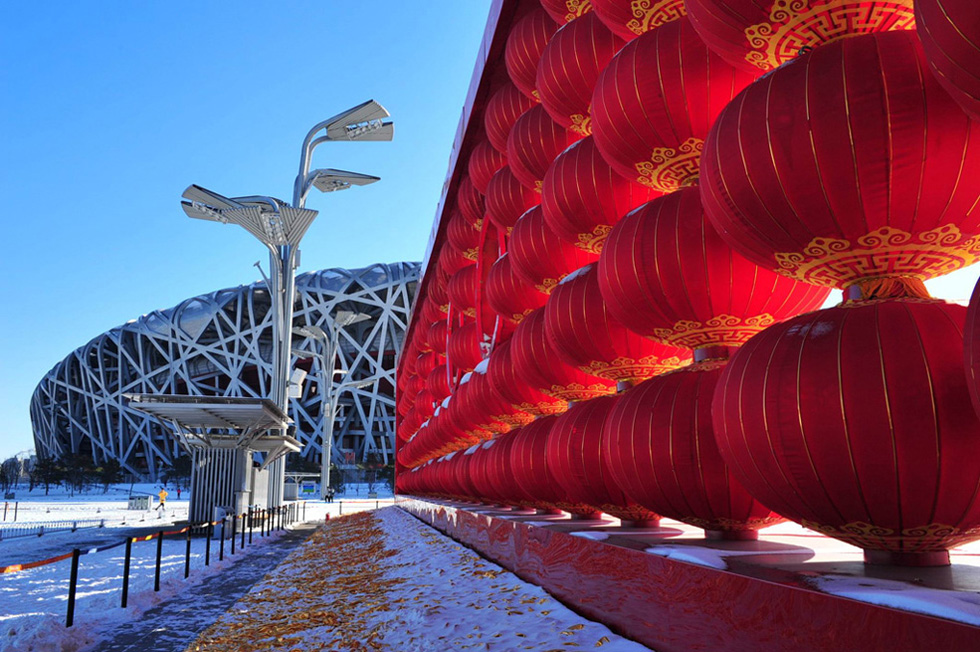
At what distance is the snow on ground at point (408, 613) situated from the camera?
396cm

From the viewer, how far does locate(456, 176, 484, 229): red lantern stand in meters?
11.0

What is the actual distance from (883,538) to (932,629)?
0.68 metres

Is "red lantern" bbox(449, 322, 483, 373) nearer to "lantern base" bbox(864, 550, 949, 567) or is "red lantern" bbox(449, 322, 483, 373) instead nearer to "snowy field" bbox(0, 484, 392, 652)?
"snowy field" bbox(0, 484, 392, 652)

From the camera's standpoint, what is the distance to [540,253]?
19.8ft

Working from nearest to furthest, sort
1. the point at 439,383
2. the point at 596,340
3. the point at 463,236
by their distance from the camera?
the point at 596,340
the point at 463,236
the point at 439,383

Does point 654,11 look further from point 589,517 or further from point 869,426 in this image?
point 589,517

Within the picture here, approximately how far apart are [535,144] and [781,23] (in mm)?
3991

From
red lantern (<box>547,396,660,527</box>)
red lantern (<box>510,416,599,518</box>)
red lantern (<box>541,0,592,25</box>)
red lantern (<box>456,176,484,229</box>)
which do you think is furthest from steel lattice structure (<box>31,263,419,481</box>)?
red lantern (<box>547,396,660,527</box>)

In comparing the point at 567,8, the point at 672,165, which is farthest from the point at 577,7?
the point at 672,165

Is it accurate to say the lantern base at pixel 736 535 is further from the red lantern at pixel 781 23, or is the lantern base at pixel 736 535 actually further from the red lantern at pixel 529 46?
the red lantern at pixel 529 46

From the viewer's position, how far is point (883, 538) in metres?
2.29

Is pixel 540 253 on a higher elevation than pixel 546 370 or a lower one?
higher

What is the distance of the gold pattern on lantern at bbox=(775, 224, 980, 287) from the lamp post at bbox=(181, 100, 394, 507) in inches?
738

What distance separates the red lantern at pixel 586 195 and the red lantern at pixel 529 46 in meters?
2.27
